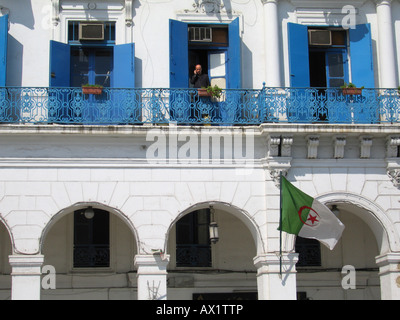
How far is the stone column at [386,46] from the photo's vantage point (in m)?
17.1

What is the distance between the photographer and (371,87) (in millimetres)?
16891

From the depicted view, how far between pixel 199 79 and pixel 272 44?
5.55ft

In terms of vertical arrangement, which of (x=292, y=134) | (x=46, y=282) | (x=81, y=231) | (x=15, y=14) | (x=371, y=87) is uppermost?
(x=15, y=14)

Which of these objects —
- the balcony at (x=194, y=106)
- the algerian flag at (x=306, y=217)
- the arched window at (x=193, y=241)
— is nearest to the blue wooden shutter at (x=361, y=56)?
the balcony at (x=194, y=106)

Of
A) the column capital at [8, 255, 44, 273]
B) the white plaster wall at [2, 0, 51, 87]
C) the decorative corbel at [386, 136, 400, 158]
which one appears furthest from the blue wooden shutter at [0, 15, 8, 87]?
the decorative corbel at [386, 136, 400, 158]

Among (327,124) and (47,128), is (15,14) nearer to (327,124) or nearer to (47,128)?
(47,128)

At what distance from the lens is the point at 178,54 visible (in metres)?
16.9

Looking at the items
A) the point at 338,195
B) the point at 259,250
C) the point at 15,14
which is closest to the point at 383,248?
the point at 338,195

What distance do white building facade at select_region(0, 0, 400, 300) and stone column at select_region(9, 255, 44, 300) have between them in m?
0.03

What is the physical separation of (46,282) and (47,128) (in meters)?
3.43

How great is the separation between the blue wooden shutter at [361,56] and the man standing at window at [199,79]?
3024 millimetres

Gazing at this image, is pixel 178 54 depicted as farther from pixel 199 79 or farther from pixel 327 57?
pixel 327 57

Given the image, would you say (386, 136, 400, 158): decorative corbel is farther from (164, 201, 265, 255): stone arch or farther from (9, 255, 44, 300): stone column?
(9, 255, 44, 300): stone column

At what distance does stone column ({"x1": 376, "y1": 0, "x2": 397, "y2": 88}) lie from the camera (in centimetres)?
1709
